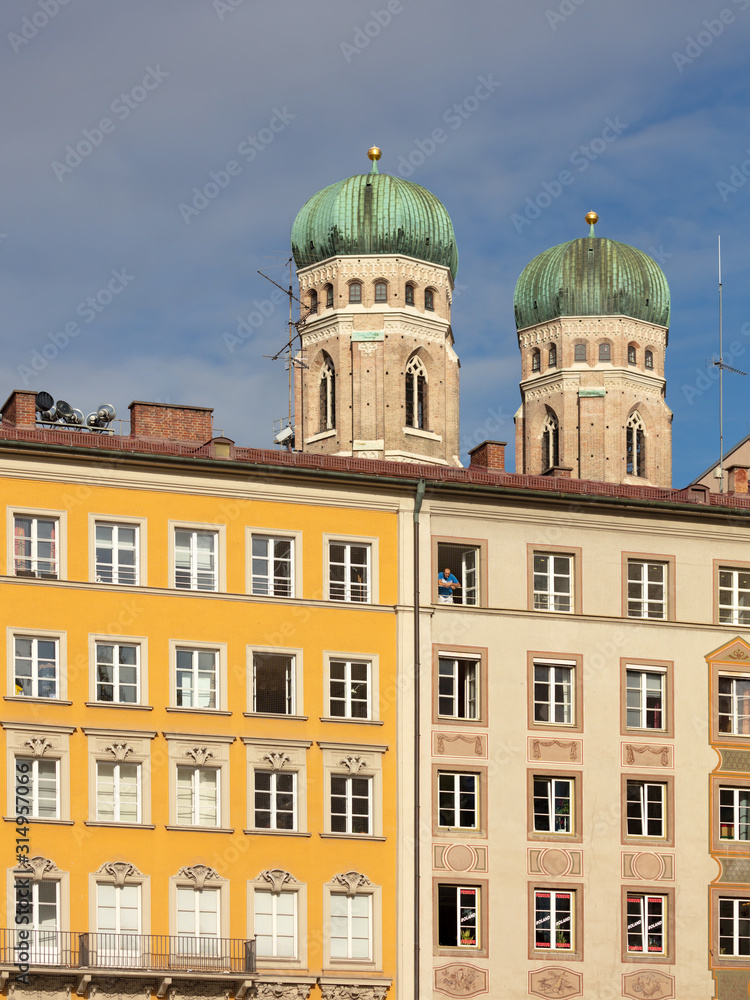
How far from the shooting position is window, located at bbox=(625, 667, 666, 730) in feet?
170

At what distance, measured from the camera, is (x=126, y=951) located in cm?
4597

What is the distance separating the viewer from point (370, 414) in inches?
4808

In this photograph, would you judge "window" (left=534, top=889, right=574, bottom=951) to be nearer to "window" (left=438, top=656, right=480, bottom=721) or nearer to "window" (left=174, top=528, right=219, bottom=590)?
"window" (left=438, top=656, right=480, bottom=721)

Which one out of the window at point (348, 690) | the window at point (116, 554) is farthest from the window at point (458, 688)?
the window at point (116, 554)

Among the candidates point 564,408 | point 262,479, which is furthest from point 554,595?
point 564,408

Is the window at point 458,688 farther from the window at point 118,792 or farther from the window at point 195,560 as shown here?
the window at point 118,792

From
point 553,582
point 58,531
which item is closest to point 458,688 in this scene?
point 553,582

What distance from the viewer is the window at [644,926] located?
5019cm

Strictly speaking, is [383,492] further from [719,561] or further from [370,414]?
[370,414]

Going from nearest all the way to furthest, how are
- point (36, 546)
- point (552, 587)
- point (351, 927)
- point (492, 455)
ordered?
point (36, 546) < point (351, 927) < point (552, 587) < point (492, 455)

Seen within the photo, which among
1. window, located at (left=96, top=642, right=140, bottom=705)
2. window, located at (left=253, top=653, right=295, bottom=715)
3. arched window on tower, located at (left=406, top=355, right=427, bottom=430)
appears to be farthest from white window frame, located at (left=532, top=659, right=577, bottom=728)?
arched window on tower, located at (left=406, top=355, right=427, bottom=430)

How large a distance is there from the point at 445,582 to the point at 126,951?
1241 cm

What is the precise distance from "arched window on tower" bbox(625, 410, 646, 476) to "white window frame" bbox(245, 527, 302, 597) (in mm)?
88421

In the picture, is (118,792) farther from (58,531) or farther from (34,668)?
(58,531)
